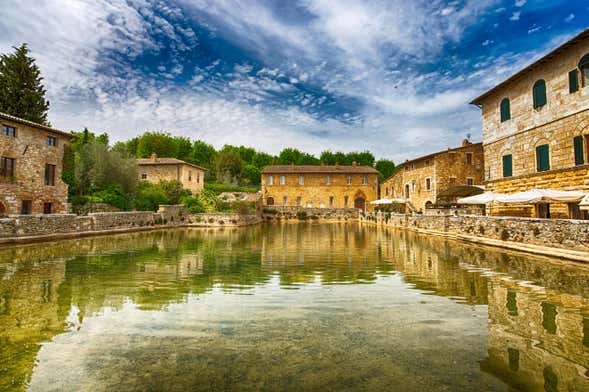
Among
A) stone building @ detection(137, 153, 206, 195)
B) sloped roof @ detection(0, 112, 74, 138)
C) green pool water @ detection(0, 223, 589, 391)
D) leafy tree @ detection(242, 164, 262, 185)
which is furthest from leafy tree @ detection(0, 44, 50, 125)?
leafy tree @ detection(242, 164, 262, 185)

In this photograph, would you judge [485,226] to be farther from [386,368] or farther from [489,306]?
[386,368]

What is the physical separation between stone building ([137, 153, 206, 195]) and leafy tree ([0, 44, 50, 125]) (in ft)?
42.0

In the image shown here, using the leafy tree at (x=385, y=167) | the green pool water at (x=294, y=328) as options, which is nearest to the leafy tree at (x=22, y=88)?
the green pool water at (x=294, y=328)

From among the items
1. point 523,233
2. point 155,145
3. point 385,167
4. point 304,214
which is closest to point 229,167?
point 155,145

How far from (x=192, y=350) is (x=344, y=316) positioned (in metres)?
2.61

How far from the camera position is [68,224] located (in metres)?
18.2

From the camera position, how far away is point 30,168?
20.7 meters

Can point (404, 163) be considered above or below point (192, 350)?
above

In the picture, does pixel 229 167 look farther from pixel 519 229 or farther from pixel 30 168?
pixel 519 229

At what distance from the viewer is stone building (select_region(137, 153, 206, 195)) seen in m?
41.0

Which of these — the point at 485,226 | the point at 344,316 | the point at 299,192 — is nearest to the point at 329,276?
the point at 344,316

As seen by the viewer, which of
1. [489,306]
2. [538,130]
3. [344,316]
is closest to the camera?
[344,316]

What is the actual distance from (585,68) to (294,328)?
1761cm

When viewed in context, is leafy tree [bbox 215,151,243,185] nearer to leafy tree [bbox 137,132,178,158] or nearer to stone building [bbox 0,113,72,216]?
leafy tree [bbox 137,132,178,158]
